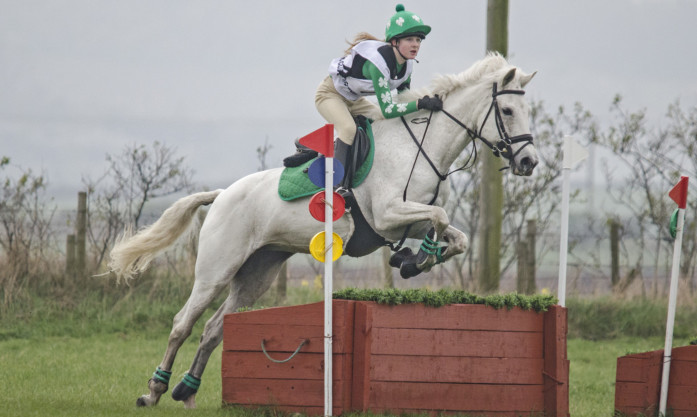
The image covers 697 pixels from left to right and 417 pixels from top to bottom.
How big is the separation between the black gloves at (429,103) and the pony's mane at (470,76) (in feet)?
0.40

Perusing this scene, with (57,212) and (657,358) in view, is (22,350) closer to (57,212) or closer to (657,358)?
(57,212)

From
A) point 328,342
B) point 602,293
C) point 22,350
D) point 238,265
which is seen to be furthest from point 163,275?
point 328,342

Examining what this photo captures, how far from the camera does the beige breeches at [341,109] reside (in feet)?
17.6

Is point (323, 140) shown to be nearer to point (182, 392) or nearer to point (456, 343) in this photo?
point (456, 343)

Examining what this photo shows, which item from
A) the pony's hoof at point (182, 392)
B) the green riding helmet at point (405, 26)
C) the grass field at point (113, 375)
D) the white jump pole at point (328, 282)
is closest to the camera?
the white jump pole at point (328, 282)

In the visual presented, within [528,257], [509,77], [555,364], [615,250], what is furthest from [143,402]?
[615,250]

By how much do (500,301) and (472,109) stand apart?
1280 mm

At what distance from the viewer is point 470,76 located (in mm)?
5461

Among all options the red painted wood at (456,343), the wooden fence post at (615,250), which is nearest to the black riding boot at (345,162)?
the red painted wood at (456,343)

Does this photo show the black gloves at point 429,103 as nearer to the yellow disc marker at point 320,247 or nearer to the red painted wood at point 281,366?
the yellow disc marker at point 320,247

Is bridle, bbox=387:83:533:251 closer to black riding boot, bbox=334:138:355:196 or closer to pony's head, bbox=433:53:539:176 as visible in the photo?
pony's head, bbox=433:53:539:176

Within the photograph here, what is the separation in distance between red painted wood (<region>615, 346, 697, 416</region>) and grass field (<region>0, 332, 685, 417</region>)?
0.24 metres

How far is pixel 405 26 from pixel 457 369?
6.90 feet

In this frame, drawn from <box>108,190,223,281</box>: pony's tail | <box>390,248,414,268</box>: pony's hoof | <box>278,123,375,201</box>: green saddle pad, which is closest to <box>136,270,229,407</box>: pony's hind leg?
<box>108,190,223,281</box>: pony's tail
